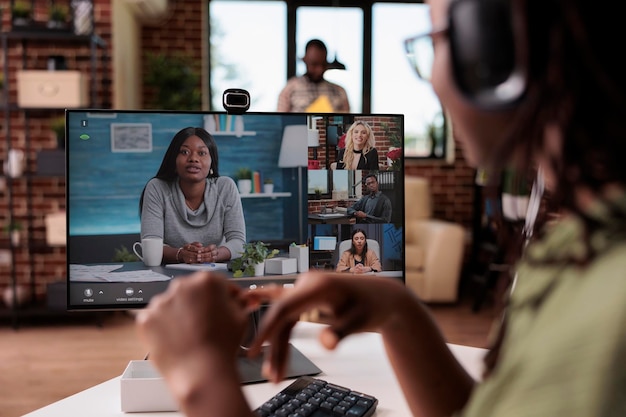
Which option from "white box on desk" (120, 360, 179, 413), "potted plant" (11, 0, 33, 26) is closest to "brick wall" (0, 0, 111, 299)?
"potted plant" (11, 0, 33, 26)

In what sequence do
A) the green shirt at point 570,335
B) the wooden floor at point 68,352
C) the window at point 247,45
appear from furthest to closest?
the window at point 247,45 < the wooden floor at point 68,352 < the green shirt at point 570,335

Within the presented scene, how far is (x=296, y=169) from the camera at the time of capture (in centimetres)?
121

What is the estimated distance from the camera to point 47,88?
405cm

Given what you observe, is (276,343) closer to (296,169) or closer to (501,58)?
(501,58)

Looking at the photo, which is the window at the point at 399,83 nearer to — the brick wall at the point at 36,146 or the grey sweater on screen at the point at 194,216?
the brick wall at the point at 36,146

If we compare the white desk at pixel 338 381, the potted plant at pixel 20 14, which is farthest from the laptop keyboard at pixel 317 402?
the potted plant at pixel 20 14

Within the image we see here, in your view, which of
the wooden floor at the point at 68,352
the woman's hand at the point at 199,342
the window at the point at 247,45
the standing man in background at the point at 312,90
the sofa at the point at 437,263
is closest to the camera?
the woman's hand at the point at 199,342

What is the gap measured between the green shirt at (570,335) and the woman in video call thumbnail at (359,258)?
0.73 meters

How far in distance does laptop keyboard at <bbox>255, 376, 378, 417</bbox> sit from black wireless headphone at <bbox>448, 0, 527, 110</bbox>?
0.56 metres

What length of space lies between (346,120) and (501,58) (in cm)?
75

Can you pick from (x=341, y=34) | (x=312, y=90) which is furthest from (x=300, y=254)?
(x=341, y=34)

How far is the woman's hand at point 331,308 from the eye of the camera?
576 millimetres

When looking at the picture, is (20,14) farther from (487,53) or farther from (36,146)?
(487,53)

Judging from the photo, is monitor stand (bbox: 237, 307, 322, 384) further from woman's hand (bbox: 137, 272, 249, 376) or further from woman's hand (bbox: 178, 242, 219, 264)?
woman's hand (bbox: 137, 272, 249, 376)
